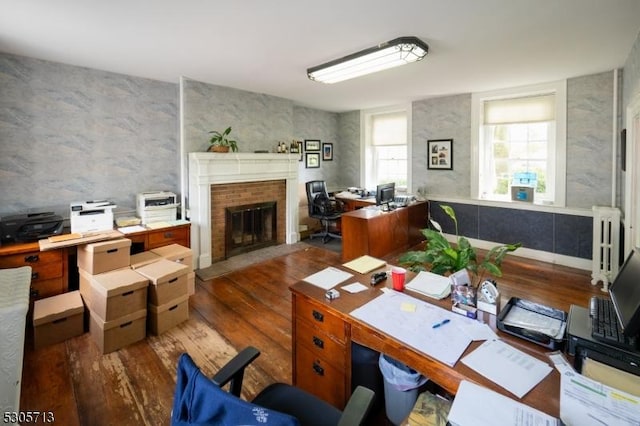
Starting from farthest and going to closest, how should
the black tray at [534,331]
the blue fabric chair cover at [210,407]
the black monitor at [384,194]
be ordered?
the black monitor at [384,194] < the black tray at [534,331] < the blue fabric chair cover at [210,407]

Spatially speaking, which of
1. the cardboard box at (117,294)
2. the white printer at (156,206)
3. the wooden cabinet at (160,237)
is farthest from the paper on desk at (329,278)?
the white printer at (156,206)

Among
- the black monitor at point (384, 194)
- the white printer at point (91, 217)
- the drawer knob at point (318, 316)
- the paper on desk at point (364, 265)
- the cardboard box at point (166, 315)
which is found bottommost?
the cardboard box at point (166, 315)

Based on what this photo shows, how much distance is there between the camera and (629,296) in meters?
1.15

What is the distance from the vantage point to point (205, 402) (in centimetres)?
86

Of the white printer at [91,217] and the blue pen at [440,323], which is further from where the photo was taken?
the white printer at [91,217]

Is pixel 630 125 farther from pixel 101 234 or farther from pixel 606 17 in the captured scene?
pixel 101 234

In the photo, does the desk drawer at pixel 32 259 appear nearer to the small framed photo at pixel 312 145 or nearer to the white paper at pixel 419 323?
the white paper at pixel 419 323

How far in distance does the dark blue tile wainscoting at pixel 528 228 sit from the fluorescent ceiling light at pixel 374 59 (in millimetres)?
2946

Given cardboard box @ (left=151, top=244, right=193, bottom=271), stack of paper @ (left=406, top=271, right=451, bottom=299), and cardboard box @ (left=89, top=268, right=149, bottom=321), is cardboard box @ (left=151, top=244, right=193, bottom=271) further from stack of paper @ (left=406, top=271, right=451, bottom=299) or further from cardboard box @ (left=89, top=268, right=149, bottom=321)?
stack of paper @ (left=406, top=271, right=451, bottom=299)

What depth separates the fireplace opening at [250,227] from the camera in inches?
185

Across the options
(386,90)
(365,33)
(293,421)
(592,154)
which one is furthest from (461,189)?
(293,421)

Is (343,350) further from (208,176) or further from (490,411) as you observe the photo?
(208,176)

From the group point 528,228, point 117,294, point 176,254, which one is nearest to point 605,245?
point 528,228

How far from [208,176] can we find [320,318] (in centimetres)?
316
